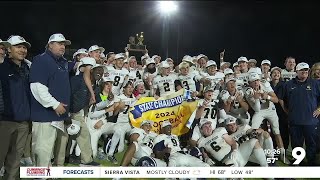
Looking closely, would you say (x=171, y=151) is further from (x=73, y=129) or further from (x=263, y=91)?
(x=263, y=91)

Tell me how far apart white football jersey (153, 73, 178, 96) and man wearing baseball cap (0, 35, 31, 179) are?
2.06 metres

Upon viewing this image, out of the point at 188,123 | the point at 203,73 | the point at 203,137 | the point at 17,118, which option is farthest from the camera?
the point at 203,73

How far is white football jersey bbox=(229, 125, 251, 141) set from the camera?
457 cm

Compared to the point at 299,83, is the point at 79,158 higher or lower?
lower

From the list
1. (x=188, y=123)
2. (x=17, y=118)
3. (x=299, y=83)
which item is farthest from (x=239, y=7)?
(x=17, y=118)

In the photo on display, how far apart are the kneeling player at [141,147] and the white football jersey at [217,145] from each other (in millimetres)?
560

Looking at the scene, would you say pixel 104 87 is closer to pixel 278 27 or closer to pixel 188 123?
pixel 188 123

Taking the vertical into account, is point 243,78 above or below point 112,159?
above

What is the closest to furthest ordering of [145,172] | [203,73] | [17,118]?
1. [17,118]
2. [145,172]
3. [203,73]

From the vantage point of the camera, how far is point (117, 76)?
575 centimetres

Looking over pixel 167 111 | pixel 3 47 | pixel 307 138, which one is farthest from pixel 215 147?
pixel 3 47

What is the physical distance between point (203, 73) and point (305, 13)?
1.61 meters

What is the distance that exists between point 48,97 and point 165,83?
2189mm

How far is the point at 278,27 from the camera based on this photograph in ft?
16.6
